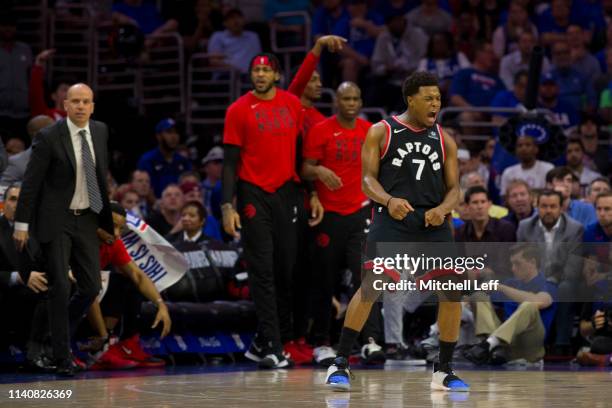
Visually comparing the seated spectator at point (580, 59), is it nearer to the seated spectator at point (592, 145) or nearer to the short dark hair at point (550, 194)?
the seated spectator at point (592, 145)

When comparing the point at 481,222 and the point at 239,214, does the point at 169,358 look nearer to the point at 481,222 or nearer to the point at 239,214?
the point at 239,214

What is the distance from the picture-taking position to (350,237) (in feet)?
34.6

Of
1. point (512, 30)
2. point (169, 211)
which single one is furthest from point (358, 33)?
point (169, 211)

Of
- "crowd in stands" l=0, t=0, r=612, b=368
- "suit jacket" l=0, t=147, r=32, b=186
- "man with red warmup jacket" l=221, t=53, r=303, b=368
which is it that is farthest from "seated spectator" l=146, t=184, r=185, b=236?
"man with red warmup jacket" l=221, t=53, r=303, b=368

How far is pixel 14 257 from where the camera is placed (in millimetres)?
9797

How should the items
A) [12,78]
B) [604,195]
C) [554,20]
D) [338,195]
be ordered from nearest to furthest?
[338,195]
[604,195]
[12,78]
[554,20]

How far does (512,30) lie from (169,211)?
627cm

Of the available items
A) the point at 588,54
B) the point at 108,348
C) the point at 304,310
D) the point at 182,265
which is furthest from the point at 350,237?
the point at 588,54

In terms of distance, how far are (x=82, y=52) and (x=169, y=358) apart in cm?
667

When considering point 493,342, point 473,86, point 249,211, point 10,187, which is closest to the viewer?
point 10,187

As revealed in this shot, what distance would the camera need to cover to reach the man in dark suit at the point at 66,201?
9102mm

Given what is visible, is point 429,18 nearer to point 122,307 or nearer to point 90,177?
point 122,307

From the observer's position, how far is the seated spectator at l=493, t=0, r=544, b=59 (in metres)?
16.6

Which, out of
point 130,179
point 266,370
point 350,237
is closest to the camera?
point 266,370
